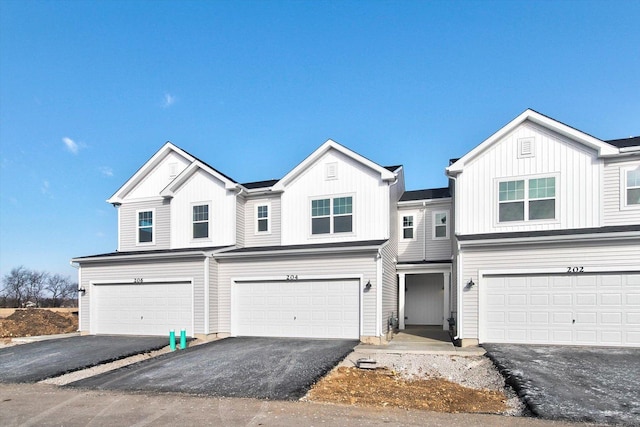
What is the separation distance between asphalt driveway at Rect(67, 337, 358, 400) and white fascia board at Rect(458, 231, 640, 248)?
5.01 metres

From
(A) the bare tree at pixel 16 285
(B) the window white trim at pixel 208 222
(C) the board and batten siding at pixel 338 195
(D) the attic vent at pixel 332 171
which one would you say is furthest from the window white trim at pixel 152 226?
(A) the bare tree at pixel 16 285

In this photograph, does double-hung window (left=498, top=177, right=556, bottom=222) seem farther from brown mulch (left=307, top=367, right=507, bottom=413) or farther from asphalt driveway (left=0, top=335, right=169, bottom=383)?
asphalt driveway (left=0, top=335, right=169, bottom=383)

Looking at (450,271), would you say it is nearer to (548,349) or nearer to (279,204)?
(548,349)

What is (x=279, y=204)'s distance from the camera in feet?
54.4

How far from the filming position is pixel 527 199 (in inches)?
531

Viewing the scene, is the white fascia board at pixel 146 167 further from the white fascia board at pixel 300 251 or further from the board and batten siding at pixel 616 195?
the board and batten siding at pixel 616 195

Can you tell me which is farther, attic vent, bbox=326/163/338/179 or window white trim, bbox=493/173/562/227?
attic vent, bbox=326/163/338/179

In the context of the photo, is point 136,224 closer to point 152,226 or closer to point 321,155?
point 152,226

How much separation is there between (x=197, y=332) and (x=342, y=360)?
6.44 metres

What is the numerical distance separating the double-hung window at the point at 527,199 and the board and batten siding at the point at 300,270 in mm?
4728

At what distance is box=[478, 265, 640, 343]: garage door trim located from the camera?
458 inches

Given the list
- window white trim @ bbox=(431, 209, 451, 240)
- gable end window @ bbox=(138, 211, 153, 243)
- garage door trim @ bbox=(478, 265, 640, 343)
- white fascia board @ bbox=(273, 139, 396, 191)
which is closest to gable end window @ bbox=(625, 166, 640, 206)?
garage door trim @ bbox=(478, 265, 640, 343)

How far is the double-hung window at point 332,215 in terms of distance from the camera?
15406 millimetres

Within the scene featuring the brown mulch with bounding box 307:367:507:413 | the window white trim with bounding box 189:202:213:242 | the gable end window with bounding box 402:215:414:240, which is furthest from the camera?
the gable end window with bounding box 402:215:414:240
